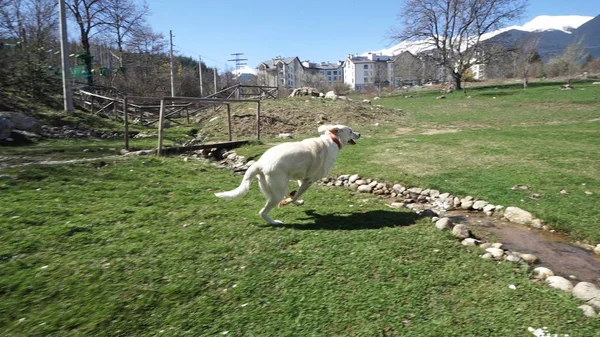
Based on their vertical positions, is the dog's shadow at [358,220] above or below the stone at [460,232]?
above

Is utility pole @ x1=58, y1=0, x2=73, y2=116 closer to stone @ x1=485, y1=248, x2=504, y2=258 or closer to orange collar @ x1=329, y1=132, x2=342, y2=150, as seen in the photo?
orange collar @ x1=329, y1=132, x2=342, y2=150

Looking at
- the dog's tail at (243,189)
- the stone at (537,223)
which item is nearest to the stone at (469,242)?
the stone at (537,223)

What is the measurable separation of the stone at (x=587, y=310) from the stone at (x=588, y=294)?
0.38 ft

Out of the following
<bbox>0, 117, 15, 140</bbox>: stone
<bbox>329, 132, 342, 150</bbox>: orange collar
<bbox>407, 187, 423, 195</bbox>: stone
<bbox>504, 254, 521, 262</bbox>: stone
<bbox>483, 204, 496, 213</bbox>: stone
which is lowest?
<bbox>504, 254, 521, 262</bbox>: stone

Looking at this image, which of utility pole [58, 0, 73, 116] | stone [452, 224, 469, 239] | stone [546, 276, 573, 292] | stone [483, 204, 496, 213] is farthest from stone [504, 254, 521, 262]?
utility pole [58, 0, 73, 116]

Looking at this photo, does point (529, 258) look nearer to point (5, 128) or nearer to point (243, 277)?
point (243, 277)

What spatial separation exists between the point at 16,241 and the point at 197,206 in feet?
7.87

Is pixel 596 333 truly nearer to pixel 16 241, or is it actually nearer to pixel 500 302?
pixel 500 302

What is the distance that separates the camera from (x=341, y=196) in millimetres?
7246

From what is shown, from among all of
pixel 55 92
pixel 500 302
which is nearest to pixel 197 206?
pixel 500 302

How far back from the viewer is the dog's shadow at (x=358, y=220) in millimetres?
5273

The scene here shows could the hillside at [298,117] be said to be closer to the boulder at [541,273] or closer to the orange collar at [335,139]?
the orange collar at [335,139]

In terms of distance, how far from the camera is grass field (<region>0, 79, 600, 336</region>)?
300 cm

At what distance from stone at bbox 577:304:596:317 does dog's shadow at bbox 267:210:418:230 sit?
8.05ft
